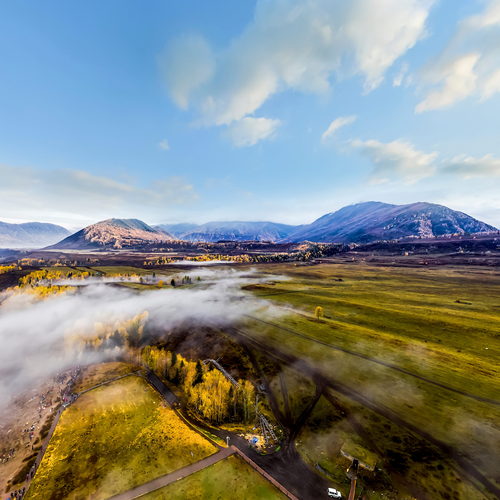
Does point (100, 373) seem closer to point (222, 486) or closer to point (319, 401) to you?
point (222, 486)

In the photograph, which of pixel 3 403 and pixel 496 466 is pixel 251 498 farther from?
pixel 3 403

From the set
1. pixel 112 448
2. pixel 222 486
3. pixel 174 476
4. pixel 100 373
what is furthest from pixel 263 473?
pixel 100 373

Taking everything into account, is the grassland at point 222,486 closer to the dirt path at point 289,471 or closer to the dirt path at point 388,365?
the dirt path at point 289,471

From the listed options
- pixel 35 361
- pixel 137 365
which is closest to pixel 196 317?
pixel 137 365

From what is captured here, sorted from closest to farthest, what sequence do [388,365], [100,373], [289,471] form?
[289,471], [388,365], [100,373]

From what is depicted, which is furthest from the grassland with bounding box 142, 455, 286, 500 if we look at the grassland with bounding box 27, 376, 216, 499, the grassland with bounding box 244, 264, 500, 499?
the grassland with bounding box 244, 264, 500, 499

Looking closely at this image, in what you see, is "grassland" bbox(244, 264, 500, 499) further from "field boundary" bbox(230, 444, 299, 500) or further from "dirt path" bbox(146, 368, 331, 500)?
"field boundary" bbox(230, 444, 299, 500)

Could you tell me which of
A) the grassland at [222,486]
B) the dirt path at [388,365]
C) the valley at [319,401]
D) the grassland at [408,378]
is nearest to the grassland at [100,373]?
the valley at [319,401]
